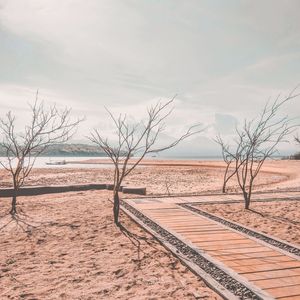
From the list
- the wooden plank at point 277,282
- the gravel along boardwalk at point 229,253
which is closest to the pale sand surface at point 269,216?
the gravel along boardwalk at point 229,253

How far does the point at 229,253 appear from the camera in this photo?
538 cm

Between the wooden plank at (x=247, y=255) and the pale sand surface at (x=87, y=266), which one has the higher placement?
the wooden plank at (x=247, y=255)

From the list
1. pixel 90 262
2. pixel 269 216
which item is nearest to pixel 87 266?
pixel 90 262

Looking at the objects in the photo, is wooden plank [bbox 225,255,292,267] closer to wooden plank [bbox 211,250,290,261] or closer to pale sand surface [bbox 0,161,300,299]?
wooden plank [bbox 211,250,290,261]

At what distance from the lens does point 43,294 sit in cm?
403

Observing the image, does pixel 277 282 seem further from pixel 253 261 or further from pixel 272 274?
pixel 253 261

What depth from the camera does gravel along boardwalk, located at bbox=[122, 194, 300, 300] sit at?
4066 millimetres

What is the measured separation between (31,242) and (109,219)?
2.21 metres

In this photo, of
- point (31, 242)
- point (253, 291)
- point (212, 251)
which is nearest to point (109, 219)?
point (31, 242)

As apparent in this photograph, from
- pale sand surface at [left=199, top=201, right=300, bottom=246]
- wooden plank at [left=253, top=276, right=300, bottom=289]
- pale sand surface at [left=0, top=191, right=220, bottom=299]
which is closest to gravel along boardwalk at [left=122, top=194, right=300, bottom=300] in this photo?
wooden plank at [left=253, top=276, right=300, bottom=289]

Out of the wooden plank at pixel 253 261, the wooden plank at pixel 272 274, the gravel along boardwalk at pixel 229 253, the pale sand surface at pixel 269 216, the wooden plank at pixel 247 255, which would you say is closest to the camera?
the gravel along boardwalk at pixel 229 253

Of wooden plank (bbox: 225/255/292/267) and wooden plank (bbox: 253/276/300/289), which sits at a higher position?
wooden plank (bbox: 225/255/292/267)

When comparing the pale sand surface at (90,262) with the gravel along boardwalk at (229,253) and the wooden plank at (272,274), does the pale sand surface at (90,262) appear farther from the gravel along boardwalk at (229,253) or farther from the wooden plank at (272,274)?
the wooden plank at (272,274)

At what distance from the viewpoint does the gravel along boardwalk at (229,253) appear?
407 cm
